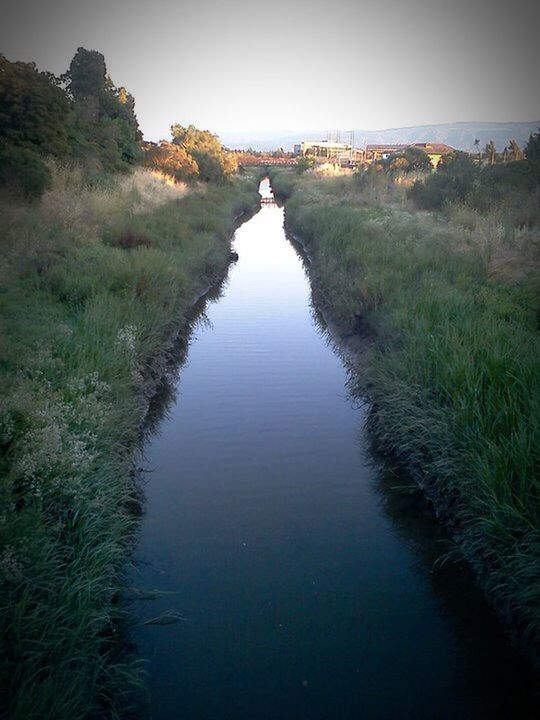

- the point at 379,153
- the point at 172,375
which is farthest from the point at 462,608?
the point at 379,153

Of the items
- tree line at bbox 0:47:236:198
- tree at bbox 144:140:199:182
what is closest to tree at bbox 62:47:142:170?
tree line at bbox 0:47:236:198

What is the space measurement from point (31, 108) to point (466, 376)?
46.5 feet

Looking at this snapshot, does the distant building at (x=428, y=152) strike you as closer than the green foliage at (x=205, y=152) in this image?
No

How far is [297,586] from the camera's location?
4699mm

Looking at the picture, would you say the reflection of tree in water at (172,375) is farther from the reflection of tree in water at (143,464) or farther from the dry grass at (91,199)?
the dry grass at (91,199)

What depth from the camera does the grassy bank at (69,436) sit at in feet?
10.8

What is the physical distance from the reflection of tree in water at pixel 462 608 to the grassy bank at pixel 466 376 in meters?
0.15

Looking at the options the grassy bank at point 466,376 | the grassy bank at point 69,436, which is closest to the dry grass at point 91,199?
the grassy bank at point 69,436

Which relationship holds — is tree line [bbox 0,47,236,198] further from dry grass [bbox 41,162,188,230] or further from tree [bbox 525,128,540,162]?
tree [bbox 525,128,540,162]

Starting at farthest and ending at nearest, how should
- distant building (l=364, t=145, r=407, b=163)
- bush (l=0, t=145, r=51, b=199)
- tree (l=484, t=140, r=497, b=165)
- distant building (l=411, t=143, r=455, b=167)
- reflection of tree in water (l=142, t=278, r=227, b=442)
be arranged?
distant building (l=411, t=143, r=455, b=167) < distant building (l=364, t=145, r=407, b=163) < tree (l=484, t=140, r=497, b=165) < bush (l=0, t=145, r=51, b=199) < reflection of tree in water (l=142, t=278, r=227, b=442)

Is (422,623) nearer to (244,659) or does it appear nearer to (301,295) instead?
(244,659)

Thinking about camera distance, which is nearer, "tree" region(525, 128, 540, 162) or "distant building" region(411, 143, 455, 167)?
"tree" region(525, 128, 540, 162)

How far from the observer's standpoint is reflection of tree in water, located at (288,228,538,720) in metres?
3.75

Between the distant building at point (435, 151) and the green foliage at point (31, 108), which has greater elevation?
the green foliage at point (31, 108)
